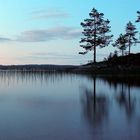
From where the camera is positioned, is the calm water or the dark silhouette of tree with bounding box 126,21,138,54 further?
the dark silhouette of tree with bounding box 126,21,138,54

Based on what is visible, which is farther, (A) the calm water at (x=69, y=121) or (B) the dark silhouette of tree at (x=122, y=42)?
(B) the dark silhouette of tree at (x=122, y=42)

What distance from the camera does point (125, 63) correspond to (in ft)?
204

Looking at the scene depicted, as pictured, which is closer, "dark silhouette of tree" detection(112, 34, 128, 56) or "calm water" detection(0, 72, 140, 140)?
"calm water" detection(0, 72, 140, 140)

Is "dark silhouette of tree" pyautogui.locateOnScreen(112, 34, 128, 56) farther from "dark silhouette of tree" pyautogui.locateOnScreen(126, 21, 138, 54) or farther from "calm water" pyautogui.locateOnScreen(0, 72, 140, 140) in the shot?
"calm water" pyautogui.locateOnScreen(0, 72, 140, 140)

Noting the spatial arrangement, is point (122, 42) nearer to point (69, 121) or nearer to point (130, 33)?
point (130, 33)

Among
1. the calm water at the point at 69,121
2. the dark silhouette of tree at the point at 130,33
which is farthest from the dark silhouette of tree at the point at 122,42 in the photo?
the calm water at the point at 69,121

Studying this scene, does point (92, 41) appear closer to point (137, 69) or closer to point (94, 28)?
point (94, 28)

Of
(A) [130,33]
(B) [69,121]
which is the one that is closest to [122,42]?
(A) [130,33]

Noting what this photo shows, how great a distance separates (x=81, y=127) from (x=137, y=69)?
1613 inches

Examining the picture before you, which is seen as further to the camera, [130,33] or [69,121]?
[130,33]

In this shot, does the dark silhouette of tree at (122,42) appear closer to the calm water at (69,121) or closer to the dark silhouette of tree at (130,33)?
the dark silhouette of tree at (130,33)

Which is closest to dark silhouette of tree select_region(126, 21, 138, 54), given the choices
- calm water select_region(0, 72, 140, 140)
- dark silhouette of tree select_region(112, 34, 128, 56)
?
dark silhouette of tree select_region(112, 34, 128, 56)

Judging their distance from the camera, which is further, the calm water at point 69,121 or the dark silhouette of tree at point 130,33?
the dark silhouette of tree at point 130,33

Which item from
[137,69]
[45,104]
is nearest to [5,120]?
[45,104]
